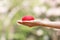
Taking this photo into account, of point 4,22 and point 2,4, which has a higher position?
point 2,4

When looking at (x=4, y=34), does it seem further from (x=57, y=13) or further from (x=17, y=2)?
(x=57, y=13)

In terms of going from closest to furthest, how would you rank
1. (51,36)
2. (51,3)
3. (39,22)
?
1. (39,22)
2. (51,3)
3. (51,36)

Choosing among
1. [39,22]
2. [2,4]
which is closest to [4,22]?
[2,4]

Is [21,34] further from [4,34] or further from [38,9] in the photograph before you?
[38,9]

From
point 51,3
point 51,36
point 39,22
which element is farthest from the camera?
point 51,36

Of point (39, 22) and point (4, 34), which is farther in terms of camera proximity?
point (4, 34)

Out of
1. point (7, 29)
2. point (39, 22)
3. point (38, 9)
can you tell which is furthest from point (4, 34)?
point (39, 22)

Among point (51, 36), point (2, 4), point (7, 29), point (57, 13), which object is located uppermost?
point (2, 4)
